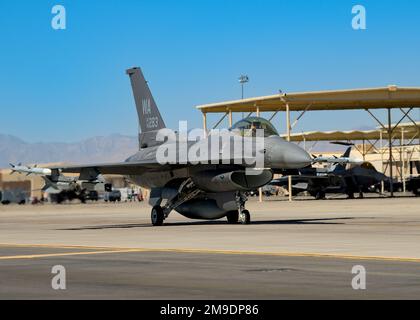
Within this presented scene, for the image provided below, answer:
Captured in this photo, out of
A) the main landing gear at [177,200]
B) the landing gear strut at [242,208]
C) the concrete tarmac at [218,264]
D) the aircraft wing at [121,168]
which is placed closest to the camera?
the concrete tarmac at [218,264]

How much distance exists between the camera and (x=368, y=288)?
12.1 m

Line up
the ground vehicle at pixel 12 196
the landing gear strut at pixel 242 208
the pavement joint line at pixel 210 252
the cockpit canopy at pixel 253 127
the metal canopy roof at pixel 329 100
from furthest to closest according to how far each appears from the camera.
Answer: the ground vehicle at pixel 12 196
the metal canopy roof at pixel 329 100
the landing gear strut at pixel 242 208
the cockpit canopy at pixel 253 127
the pavement joint line at pixel 210 252

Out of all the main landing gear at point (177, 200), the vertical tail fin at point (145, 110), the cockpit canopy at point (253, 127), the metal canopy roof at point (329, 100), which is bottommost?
the main landing gear at point (177, 200)

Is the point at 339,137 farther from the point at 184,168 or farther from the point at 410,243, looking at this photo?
the point at 410,243

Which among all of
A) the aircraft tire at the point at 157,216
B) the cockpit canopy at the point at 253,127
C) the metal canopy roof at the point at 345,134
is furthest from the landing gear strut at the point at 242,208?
the metal canopy roof at the point at 345,134

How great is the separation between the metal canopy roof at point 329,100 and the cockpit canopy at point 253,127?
37284mm

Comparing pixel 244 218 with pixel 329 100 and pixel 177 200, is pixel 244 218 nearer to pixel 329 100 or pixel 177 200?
pixel 177 200

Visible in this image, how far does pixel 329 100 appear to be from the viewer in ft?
228

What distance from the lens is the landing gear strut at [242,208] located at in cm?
3225

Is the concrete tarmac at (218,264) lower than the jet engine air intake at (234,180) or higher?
lower

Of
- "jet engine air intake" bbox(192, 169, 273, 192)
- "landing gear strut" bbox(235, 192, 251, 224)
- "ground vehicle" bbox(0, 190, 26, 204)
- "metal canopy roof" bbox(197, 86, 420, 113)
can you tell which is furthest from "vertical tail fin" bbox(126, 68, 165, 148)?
"ground vehicle" bbox(0, 190, 26, 204)

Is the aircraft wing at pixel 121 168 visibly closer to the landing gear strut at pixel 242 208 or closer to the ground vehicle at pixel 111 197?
the landing gear strut at pixel 242 208
